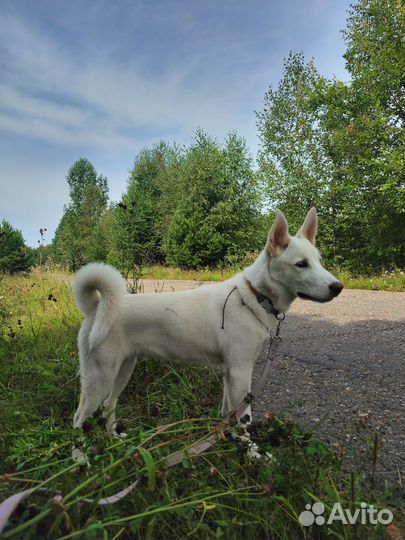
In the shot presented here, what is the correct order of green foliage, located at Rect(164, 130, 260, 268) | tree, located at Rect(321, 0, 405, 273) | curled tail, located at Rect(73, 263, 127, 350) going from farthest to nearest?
green foliage, located at Rect(164, 130, 260, 268) < tree, located at Rect(321, 0, 405, 273) < curled tail, located at Rect(73, 263, 127, 350)

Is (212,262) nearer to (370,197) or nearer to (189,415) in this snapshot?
(370,197)

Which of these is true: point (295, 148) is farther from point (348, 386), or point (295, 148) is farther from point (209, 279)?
point (348, 386)

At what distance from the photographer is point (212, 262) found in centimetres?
2161

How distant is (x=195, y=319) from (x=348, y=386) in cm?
163

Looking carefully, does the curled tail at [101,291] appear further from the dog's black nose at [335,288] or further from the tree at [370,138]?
the tree at [370,138]

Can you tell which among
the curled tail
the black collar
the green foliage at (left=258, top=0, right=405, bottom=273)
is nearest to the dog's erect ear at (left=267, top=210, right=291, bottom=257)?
the black collar

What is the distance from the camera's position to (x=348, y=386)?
3.20 meters

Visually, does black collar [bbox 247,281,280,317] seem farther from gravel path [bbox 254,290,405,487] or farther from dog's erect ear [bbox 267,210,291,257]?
gravel path [bbox 254,290,405,487]

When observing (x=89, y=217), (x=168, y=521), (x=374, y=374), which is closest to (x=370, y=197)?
(x=374, y=374)

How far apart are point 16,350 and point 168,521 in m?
3.26

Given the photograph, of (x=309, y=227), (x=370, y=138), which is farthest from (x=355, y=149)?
(x=309, y=227)

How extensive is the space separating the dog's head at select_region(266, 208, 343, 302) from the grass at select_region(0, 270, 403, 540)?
1107 mm

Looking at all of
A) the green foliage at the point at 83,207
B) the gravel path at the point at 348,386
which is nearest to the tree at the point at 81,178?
the green foliage at the point at 83,207

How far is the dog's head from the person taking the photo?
2.61m
